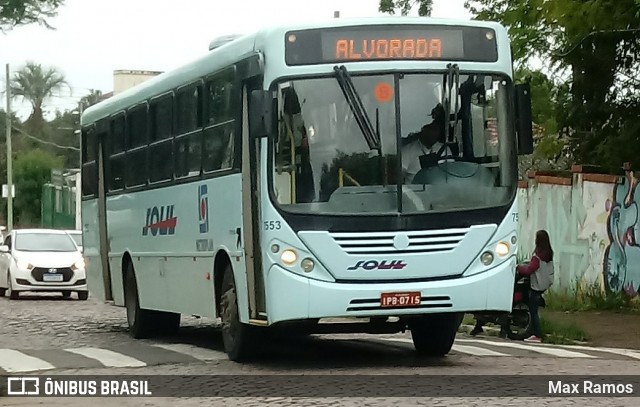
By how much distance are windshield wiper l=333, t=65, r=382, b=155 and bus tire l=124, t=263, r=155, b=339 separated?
281 inches

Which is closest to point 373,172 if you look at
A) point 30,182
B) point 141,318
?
point 141,318

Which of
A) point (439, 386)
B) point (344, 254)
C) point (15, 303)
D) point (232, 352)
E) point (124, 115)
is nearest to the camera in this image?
point (439, 386)

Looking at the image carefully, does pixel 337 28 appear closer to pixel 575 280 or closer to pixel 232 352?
pixel 232 352

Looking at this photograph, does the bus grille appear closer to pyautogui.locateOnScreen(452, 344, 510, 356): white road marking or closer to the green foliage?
pyautogui.locateOnScreen(452, 344, 510, 356): white road marking

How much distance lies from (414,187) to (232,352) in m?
2.91

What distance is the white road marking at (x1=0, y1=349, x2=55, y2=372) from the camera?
48.8 feet

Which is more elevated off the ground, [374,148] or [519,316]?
[374,148]

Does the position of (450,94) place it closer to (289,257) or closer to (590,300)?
(289,257)

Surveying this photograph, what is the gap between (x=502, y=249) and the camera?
14.0 meters

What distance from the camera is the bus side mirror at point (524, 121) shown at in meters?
14.0

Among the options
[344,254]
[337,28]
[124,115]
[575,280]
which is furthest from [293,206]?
[575,280]

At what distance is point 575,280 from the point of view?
26328mm

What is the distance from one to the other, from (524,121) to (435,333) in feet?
9.40

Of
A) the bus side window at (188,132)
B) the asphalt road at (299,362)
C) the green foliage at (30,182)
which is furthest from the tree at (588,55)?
the green foliage at (30,182)
